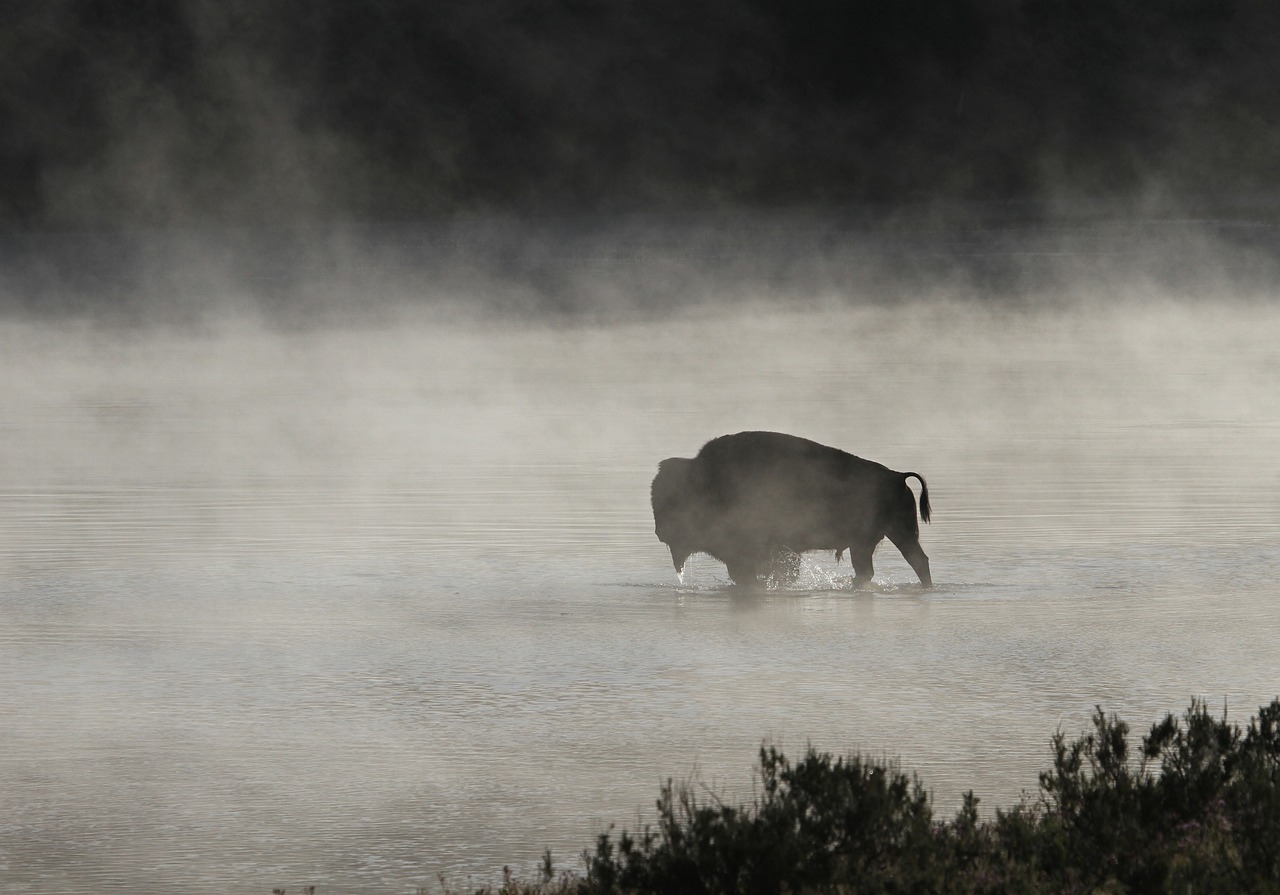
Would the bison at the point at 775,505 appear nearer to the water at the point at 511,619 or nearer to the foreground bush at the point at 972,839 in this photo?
the water at the point at 511,619

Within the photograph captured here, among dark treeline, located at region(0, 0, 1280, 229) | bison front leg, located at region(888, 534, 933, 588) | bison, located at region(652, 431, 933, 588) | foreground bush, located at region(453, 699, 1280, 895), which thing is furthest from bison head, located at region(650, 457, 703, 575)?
dark treeline, located at region(0, 0, 1280, 229)

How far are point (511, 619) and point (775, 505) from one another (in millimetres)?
2925

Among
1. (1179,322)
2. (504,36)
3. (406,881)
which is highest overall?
(504,36)

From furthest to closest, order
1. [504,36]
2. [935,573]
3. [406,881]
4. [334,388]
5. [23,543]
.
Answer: [504,36] < [334,388] < [23,543] < [935,573] < [406,881]

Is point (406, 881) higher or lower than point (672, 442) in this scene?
lower

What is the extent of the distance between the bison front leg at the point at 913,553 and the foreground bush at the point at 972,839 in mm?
6799

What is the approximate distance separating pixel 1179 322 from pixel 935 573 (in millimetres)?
28935

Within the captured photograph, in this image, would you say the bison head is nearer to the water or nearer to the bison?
the bison

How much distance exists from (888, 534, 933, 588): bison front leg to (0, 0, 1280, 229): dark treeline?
60.7m

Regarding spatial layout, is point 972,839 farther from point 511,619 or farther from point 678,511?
point 678,511

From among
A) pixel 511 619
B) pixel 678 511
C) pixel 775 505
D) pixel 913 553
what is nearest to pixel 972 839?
pixel 511 619

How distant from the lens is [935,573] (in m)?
15.1

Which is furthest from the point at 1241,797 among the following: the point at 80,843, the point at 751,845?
the point at 80,843

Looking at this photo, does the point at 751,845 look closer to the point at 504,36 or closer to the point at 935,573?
the point at 935,573
